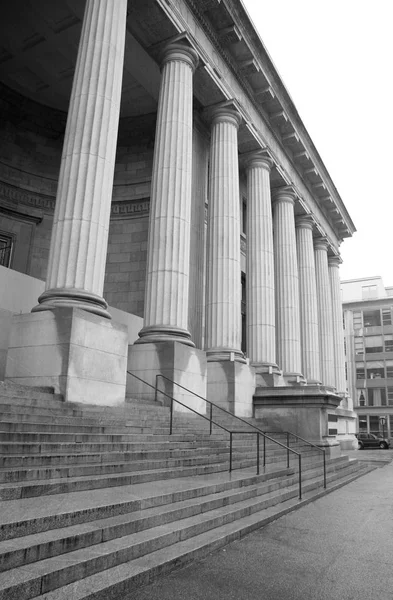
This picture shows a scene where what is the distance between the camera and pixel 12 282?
1570cm

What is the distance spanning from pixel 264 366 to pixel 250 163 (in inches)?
404

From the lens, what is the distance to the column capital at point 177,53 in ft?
57.9

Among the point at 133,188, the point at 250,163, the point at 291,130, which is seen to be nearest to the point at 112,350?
the point at 133,188

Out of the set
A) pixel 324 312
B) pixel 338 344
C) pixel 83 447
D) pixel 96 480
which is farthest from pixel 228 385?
pixel 338 344

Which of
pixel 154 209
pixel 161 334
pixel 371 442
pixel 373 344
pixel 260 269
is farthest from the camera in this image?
pixel 373 344

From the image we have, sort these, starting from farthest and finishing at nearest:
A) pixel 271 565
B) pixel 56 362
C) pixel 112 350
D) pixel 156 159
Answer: pixel 156 159, pixel 112 350, pixel 56 362, pixel 271 565

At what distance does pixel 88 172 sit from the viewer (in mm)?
12734

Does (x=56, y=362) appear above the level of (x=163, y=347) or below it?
below

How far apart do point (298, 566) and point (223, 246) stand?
1539 centimetres

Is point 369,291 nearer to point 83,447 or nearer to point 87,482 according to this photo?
→ point 83,447

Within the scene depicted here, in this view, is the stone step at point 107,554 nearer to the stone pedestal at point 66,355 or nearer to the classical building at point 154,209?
the stone pedestal at point 66,355

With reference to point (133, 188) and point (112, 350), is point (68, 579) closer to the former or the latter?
point (112, 350)

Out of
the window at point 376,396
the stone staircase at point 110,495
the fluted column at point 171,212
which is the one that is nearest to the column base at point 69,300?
the stone staircase at point 110,495

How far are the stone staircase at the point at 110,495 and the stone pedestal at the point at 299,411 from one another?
6.37 metres
